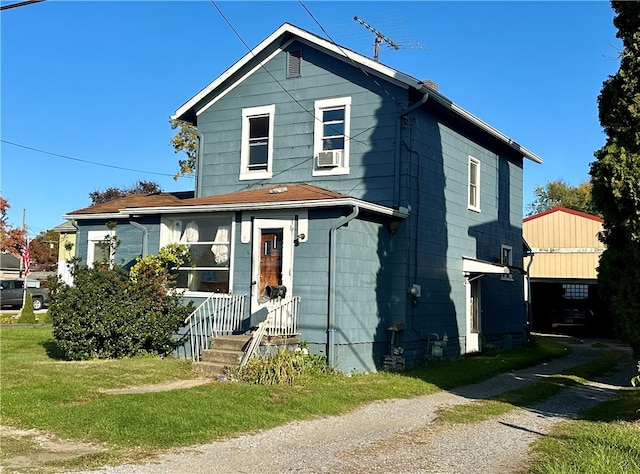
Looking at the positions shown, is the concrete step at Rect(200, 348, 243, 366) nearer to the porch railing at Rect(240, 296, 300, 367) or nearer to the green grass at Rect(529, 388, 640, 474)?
the porch railing at Rect(240, 296, 300, 367)

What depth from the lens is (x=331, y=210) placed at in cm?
1240

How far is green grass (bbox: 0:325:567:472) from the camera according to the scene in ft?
24.3

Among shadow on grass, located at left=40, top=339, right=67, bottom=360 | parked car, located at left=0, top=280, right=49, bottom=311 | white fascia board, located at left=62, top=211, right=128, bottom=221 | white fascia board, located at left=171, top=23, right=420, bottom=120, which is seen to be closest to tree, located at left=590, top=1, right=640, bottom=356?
white fascia board, located at left=171, top=23, right=420, bottom=120

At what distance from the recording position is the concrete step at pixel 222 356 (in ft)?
37.8

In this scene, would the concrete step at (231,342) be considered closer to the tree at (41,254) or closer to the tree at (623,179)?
the tree at (623,179)

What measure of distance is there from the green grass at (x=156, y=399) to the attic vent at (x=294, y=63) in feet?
24.3

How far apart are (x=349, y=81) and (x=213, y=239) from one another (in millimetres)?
4832

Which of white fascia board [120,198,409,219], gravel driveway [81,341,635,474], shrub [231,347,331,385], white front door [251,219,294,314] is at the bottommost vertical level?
gravel driveway [81,341,635,474]

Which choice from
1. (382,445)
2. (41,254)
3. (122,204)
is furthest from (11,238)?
(382,445)

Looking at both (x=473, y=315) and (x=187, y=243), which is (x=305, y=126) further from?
(x=473, y=315)

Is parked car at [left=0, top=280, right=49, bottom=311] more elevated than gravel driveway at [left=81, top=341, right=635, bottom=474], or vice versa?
parked car at [left=0, top=280, right=49, bottom=311]

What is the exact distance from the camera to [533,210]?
67000 millimetres

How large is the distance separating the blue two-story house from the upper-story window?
0.09ft

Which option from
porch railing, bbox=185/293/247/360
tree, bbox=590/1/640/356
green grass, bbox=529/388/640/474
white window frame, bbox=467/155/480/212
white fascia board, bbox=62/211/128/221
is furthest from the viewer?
white window frame, bbox=467/155/480/212
